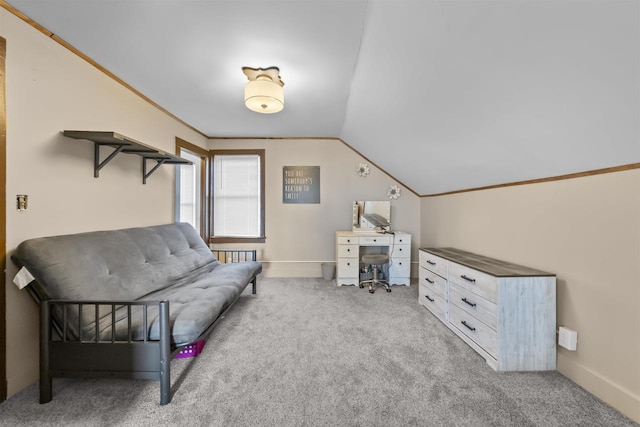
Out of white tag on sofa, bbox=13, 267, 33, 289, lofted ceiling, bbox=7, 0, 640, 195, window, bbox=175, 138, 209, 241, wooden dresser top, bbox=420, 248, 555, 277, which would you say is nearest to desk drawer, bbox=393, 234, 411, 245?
wooden dresser top, bbox=420, 248, 555, 277

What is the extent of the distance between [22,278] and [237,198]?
2.79 metres

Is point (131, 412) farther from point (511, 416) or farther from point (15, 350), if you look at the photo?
point (511, 416)

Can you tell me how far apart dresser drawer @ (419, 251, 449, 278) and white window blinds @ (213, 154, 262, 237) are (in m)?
2.51

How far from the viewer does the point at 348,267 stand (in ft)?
11.9

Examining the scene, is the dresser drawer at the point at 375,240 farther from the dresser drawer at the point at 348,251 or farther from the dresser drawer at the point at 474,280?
the dresser drawer at the point at 474,280

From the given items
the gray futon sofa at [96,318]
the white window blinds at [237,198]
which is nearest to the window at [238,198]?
the white window blinds at [237,198]

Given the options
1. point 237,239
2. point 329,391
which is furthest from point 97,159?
point 329,391

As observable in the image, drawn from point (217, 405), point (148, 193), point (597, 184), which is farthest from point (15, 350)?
point (597, 184)

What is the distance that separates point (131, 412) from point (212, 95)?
8.45 feet

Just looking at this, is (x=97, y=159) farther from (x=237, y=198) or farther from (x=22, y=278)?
(x=237, y=198)

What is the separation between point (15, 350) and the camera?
58.7 inches

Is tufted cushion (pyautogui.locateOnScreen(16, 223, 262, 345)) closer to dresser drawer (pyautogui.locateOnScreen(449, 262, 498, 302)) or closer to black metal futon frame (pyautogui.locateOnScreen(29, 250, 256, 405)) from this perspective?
black metal futon frame (pyautogui.locateOnScreen(29, 250, 256, 405))

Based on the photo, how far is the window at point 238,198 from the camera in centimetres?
407

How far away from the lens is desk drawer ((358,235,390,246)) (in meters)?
3.62
